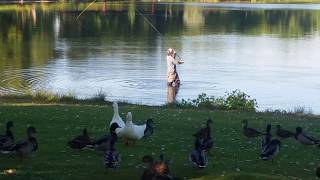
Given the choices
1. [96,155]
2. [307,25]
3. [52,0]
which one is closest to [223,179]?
[96,155]

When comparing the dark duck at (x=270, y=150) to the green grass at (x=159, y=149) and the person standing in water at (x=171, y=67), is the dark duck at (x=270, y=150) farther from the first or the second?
the person standing in water at (x=171, y=67)

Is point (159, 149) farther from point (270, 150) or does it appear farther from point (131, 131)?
point (270, 150)

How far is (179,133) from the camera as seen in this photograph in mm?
19500

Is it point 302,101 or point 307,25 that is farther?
point 307,25

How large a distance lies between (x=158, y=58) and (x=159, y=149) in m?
41.6

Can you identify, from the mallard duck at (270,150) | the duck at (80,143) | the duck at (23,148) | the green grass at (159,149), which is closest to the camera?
the green grass at (159,149)

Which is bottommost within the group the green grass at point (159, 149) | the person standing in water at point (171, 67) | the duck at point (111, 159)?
the green grass at point (159, 149)

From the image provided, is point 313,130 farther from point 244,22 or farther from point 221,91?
point 244,22

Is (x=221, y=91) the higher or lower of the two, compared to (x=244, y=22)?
lower

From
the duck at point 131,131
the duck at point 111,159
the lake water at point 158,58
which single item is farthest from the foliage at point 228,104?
the duck at point 111,159

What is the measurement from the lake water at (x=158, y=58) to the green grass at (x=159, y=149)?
36.3 feet

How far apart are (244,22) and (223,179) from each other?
103159 millimetres

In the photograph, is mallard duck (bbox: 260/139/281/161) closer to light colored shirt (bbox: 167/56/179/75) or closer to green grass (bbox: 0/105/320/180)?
green grass (bbox: 0/105/320/180)

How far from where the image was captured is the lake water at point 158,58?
40.2 m
